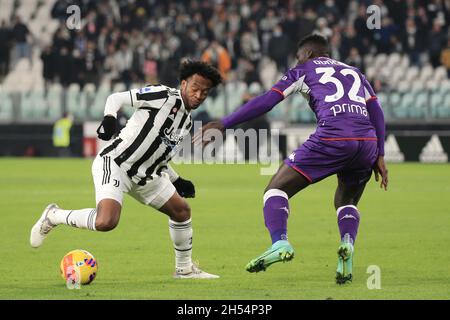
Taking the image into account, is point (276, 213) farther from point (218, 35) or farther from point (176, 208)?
point (218, 35)

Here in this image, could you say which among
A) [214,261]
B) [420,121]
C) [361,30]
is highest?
[361,30]

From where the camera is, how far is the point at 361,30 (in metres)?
25.3

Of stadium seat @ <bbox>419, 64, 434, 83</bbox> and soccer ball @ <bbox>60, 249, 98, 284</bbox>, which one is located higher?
stadium seat @ <bbox>419, 64, 434, 83</bbox>

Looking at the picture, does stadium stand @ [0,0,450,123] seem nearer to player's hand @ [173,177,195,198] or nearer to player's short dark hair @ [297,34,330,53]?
player's hand @ [173,177,195,198]

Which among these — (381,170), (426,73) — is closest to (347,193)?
(381,170)

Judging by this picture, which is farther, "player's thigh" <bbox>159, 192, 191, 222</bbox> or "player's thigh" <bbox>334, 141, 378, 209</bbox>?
"player's thigh" <bbox>159, 192, 191, 222</bbox>

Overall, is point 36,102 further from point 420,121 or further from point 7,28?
point 420,121

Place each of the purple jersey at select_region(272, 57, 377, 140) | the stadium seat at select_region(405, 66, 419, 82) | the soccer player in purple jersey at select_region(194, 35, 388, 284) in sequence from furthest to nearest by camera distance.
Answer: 1. the stadium seat at select_region(405, 66, 419, 82)
2. the purple jersey at select_region(272, 57, 377, 140)
3. the soccer player in purple jersey at select_region(194, 35, 388, 284)

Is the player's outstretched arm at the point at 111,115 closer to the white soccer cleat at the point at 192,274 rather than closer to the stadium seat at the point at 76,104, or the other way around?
the white soccer cleat at the point at 192,274

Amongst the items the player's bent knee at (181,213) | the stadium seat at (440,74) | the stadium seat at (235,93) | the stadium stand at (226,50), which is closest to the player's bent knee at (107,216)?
the player's bent knee at (181,213)

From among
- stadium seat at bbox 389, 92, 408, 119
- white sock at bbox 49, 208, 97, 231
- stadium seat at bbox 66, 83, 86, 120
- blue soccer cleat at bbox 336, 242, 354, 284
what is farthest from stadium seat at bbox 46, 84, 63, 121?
blue soccer cleat at bbox 336, 242, 354, 284

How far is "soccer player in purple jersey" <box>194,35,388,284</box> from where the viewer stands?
7969 millimetres
